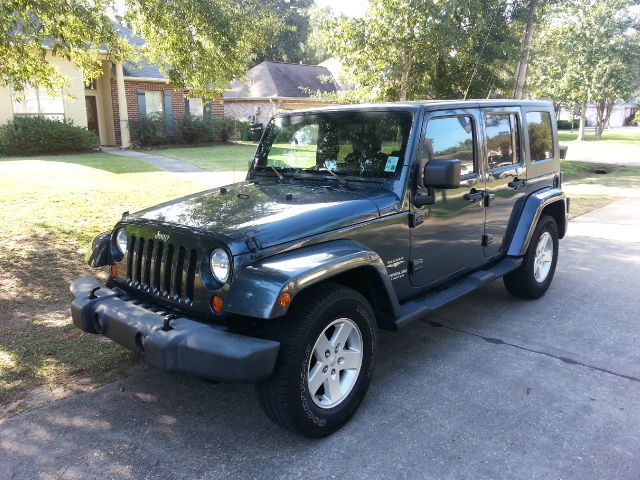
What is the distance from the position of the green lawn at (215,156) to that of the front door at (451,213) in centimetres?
1073

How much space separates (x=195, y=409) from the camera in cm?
338

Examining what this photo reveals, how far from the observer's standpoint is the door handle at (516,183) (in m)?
4.83

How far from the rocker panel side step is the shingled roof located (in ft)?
87.8

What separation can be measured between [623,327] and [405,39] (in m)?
8.07

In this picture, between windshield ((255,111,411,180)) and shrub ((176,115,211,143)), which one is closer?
windshield ((255,111,411,180))

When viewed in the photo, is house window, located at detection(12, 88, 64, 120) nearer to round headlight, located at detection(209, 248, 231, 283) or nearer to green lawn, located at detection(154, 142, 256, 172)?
green lawn, located at detection(154, 142, 256, 172)

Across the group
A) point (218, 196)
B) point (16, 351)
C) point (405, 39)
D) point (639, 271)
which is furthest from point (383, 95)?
point (16, 351)

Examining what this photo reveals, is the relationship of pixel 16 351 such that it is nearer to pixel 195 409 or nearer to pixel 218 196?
pixel 195 409

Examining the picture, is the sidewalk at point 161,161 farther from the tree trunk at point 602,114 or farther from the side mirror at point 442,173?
the tree trunk at point 602,114

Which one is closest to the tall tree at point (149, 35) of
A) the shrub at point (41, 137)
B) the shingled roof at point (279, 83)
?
the shrub at point (41, 137)

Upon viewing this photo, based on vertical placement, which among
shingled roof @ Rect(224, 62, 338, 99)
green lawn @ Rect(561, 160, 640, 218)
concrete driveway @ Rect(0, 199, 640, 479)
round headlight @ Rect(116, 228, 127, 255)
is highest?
shingled roof @ Rect(224, 62, 338, 99)

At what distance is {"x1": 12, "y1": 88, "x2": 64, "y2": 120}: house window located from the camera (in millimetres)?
19125

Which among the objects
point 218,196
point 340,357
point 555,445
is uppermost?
point 218,196

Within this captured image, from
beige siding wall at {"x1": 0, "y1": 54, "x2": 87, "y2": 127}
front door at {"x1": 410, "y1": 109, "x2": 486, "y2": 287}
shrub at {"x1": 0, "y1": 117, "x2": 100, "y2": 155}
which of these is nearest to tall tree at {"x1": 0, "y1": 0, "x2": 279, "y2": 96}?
front door at {"x1": 410, "y1": 109, "x2": 486, "y2": 287}
